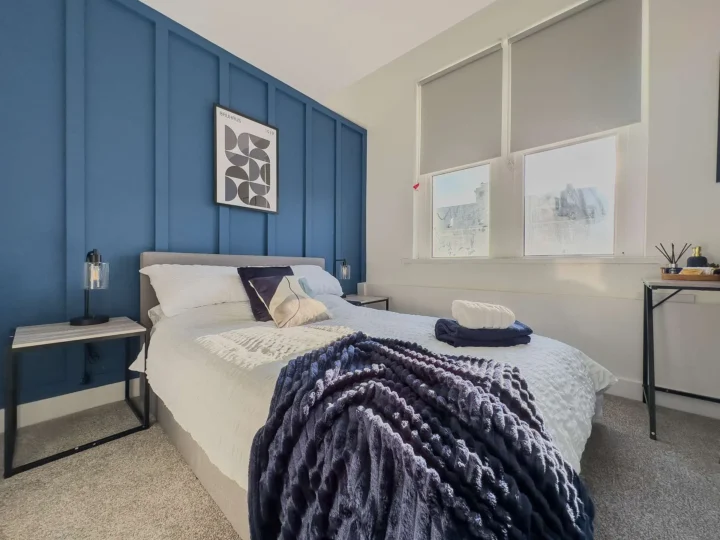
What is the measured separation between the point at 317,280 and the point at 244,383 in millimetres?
1652

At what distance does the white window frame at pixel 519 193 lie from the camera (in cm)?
202

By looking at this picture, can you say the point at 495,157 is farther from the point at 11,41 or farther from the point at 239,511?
the point at 11,41

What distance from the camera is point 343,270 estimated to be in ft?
10.7

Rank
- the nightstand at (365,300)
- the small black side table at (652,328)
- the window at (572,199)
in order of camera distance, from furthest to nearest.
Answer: the nightstand at (365,300) < the window at (572,199) < the small black side table at (652,328)

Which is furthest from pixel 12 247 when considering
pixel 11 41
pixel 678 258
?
pixel 678 258

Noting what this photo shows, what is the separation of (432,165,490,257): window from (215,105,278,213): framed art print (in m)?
1.73

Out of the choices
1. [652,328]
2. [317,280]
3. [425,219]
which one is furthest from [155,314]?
[652,328]

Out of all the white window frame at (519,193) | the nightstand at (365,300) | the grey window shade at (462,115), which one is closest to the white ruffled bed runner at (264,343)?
the nightstand at (365,300)

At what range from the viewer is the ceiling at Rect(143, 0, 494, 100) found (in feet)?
6.73

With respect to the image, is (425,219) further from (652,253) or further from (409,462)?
(409,462)

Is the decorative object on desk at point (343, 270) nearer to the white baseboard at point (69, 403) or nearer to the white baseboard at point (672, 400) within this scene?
the white baseboard at point (69, 403)

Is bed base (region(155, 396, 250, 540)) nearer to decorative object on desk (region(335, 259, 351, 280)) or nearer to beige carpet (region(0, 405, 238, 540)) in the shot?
beige carpet (region(0, 405, 238, 540))

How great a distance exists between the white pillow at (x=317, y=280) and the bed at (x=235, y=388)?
76 centimetres

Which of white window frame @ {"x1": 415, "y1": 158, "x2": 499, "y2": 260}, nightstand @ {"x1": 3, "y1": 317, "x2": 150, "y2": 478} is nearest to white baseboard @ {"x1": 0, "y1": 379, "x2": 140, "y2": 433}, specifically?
nightstand @ {"x1": 3, "y1": 317, "x2": 150, "y2": 478}
